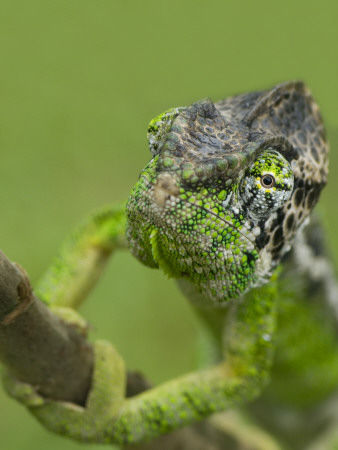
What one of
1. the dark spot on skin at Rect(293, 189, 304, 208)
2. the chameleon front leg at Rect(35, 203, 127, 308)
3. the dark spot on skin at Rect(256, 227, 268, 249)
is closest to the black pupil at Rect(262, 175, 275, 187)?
the dark spot on skin at Rect(256, 227, 268, 249)

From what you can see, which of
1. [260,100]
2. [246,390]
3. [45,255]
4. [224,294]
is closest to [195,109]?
[260,100]

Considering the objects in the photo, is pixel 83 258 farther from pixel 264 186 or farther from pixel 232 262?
pixel 264 186

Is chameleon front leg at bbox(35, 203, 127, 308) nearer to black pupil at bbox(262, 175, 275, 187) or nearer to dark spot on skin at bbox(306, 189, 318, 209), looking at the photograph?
dark spot on skin at bbox(306, 189, 318, 209)

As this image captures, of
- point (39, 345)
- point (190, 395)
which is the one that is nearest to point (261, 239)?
point (39, 345)

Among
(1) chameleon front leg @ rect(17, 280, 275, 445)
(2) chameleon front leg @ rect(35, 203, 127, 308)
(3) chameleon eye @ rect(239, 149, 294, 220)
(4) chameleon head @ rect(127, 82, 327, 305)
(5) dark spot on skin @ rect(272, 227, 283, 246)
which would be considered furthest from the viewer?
(2) chameleon front leg @ rect(35, 203, 127, 308)

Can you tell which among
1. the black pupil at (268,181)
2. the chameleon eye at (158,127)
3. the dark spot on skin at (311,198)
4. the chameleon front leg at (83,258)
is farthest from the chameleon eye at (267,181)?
the chameleon front leg at (83,258)

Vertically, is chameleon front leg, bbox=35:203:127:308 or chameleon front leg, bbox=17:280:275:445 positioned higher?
chameleon front leg, bbox=35:203:127:308

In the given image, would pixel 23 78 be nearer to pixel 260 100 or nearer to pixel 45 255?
pixel 45 255
